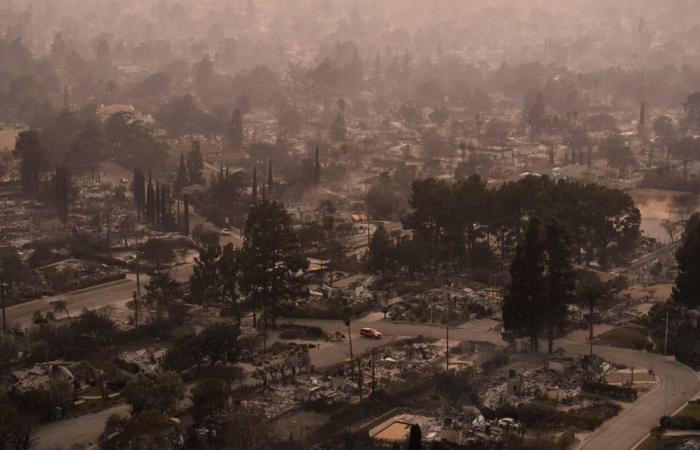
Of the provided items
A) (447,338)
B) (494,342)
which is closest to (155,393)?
(447,338)

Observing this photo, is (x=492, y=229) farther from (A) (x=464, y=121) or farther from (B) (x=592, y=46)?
(B) (x=592, y=46)

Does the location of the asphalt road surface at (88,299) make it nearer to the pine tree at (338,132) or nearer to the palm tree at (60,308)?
the palm tree at (60,308)

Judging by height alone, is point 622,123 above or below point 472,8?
below

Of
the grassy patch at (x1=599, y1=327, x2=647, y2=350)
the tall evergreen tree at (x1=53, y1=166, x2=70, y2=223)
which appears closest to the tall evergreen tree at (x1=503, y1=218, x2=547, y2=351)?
the grassy patch at (x1=599, y1=327, x2=647, y2=350)

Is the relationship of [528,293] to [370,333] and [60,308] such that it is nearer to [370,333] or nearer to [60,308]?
[370,333]

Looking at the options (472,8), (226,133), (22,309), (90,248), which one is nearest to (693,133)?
(226,133)

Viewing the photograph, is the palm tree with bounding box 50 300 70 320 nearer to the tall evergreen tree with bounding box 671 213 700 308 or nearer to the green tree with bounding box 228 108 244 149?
the tall evergreen tree with bounding box 671 213 700 308
